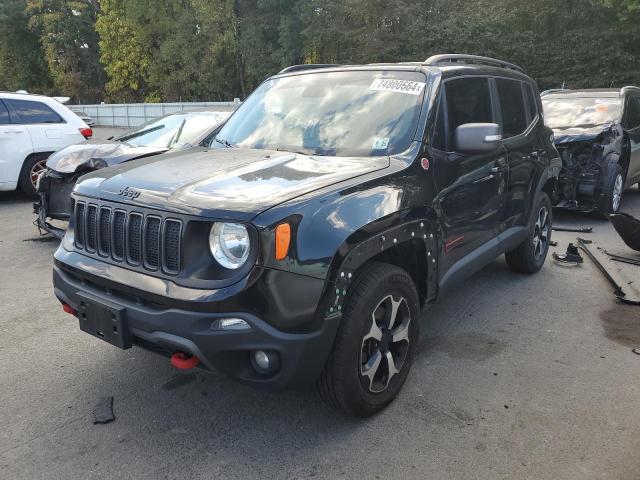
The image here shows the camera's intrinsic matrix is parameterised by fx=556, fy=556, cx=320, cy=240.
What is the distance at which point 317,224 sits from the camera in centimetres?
259

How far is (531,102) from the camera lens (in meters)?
5.16

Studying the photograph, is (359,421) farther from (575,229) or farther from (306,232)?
(575,229)

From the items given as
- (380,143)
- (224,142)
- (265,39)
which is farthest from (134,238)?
(265,39)

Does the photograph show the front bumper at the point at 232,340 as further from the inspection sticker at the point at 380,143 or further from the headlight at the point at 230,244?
the inspection sticker at the point at 380,143

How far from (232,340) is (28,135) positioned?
7.82 m

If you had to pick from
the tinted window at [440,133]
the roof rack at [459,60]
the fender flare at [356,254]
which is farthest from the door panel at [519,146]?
the fender flare at [356,254]

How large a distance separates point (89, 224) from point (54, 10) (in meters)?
50.0

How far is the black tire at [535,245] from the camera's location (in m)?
5.20

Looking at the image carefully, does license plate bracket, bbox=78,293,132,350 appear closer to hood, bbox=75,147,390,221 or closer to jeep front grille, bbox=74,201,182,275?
jeep front grille, bbox=74,201,182,275

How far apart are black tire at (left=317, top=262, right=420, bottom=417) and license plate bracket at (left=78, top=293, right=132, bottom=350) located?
3.28ft

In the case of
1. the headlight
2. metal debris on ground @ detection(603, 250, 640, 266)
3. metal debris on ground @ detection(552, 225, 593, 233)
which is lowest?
metal debris on ground @ detection(552, 225, 593, 233)

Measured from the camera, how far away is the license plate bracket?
8.81 ft

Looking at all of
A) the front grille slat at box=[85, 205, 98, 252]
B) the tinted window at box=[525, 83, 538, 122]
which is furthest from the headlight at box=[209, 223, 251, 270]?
the tinted window at box=[525, 83, 538, 122]

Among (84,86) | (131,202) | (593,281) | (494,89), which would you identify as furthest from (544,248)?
(84,86)
